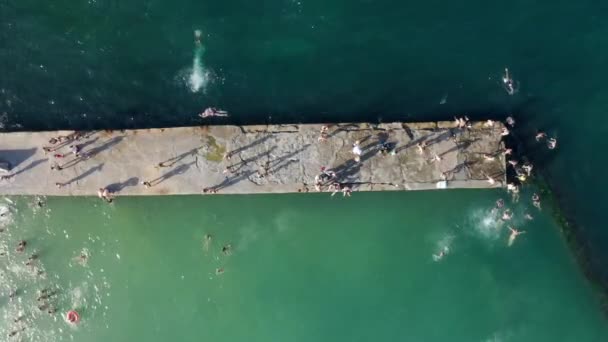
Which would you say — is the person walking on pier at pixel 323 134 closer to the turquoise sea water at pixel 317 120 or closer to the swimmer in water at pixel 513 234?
the turquoise sea water at pixel 317 120

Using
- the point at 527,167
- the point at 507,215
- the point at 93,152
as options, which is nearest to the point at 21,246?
the point at 93,152

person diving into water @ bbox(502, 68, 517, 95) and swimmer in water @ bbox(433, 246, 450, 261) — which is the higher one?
person diving into water @ bbox(502, 68, 517, 95)

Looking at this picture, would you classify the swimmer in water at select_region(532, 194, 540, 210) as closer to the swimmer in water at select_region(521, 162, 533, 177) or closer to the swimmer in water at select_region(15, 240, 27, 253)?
the swimmer in water at select_region(521, 162, 533, 177)

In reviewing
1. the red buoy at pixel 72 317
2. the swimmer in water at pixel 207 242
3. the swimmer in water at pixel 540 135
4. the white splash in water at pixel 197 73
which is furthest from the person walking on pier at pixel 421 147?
the red buoy at pixel 72 317

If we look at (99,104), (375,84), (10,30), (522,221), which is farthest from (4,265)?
(522,221)

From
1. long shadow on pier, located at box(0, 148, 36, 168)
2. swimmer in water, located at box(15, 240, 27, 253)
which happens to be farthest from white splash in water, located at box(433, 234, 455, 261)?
swimmer in water, located at box(15, 240, 27, 253)

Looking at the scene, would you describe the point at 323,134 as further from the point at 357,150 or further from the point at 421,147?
the point at 421,147
